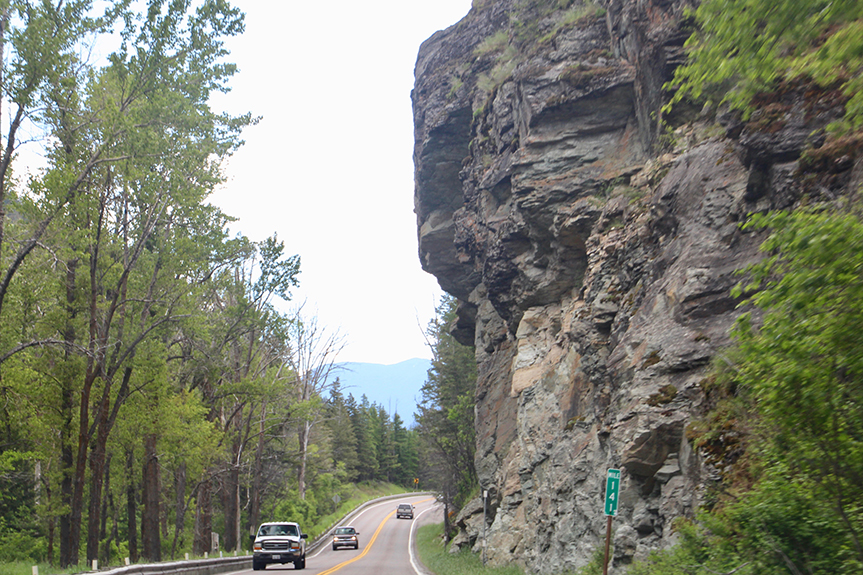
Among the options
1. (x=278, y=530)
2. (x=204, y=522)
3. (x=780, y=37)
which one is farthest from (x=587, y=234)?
(x=204, y=522)

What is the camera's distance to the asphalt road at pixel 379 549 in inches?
945

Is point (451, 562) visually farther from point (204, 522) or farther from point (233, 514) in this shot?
point (204, 522)

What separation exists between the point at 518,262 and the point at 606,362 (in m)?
8.72

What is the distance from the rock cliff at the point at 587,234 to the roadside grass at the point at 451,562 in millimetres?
924

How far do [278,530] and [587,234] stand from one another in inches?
633

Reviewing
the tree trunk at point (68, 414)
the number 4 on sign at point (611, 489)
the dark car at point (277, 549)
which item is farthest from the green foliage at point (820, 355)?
the dark car at point (277, 549)

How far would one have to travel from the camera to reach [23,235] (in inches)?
679

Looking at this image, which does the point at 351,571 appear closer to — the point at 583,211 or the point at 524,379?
the point at 524,379

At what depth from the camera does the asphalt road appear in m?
24.0

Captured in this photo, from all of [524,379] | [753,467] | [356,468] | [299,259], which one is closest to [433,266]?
[299,259]

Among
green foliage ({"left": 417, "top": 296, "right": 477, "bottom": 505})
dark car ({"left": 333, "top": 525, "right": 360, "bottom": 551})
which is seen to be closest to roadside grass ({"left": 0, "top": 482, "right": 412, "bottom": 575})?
dark car ({"left": 333, "top": 525, "right": 360, "bottom": 551})

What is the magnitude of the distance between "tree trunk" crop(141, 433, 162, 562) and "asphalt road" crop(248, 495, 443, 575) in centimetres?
417

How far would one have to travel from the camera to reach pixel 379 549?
39062mm

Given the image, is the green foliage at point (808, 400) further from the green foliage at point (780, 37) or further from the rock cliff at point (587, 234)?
the rock cliff at point (587, 234)
